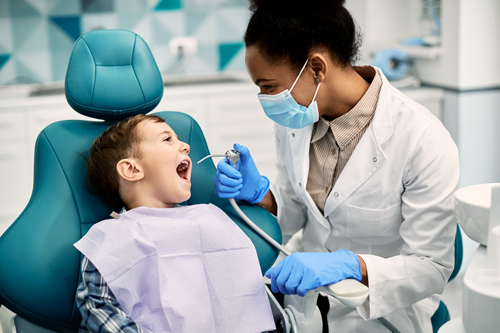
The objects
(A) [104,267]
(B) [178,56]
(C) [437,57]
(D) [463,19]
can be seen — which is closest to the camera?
(A) [104,267]

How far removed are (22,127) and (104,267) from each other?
2036mm

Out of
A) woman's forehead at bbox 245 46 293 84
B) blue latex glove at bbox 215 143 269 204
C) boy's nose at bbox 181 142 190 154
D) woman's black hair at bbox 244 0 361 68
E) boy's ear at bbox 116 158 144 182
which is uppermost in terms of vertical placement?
woman's black hair at bbox 244 0 361 68

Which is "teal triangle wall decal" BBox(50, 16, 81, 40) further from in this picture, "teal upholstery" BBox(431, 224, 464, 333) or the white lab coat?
"teal upholstery" BBox(431, 224, 464, 333)

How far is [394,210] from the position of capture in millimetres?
1339

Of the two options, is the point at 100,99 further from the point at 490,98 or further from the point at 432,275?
the point at 490,98

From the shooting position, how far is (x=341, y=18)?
126cm

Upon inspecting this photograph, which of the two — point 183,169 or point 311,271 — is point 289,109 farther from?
point 311,271

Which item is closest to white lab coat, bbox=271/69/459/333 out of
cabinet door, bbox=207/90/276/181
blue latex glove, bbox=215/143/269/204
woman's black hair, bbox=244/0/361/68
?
blue latex glove, bbox=215/143/269/204

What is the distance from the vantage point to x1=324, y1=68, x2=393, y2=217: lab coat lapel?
133 cm

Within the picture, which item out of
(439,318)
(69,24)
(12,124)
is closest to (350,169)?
(439,318)

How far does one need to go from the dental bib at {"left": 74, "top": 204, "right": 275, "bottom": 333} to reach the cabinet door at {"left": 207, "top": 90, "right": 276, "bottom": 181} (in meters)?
1.81

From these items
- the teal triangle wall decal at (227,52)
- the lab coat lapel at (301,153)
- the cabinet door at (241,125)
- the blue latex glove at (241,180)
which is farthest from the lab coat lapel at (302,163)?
the teal triangle wall decal at (227,52)

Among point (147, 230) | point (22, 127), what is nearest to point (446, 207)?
point (147, 230)

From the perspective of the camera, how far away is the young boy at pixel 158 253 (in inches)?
44.5
